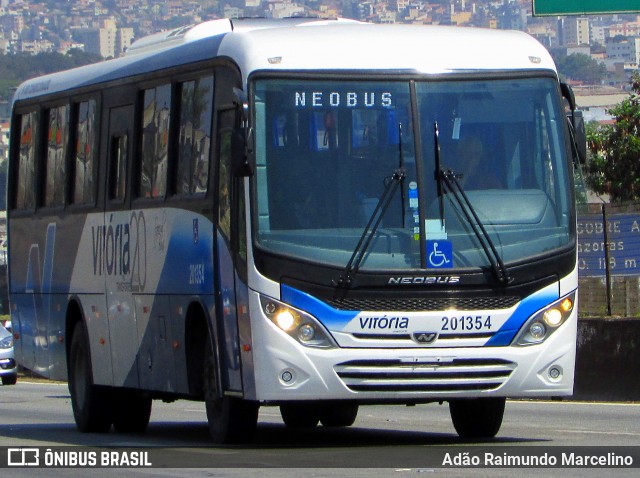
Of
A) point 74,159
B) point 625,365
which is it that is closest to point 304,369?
point 74,159

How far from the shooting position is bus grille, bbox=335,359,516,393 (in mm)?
13664

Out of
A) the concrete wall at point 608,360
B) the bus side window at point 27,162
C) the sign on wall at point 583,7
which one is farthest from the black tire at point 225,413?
the sign on wall at point 583,7

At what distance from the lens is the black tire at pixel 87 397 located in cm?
1830

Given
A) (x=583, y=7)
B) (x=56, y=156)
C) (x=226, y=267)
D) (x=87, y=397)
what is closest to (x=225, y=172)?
(x=226, y=267)

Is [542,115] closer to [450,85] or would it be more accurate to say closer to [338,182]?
[450,85]

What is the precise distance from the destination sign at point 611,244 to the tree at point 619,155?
87.8 feet

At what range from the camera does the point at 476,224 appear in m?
13.9

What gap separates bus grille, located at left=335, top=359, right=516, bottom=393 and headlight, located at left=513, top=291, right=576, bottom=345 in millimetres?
239

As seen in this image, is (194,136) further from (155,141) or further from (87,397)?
(87,397)

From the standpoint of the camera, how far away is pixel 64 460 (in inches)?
577

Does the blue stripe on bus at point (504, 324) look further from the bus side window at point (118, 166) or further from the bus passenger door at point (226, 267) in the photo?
the bus side window at point (118, 166)

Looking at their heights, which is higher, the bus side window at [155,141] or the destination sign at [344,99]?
the destination sign at [344,99]

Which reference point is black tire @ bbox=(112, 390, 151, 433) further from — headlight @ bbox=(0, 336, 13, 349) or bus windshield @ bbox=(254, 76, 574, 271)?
headlight @ bbox=(0, 336, 13, 349)

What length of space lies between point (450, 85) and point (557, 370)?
228 centimetres
